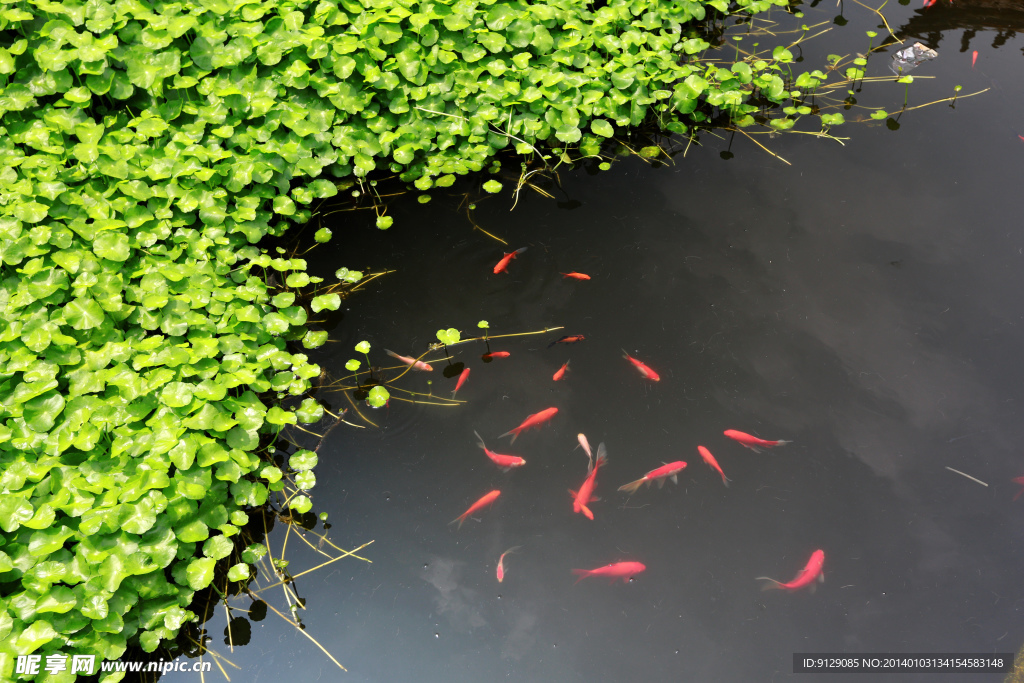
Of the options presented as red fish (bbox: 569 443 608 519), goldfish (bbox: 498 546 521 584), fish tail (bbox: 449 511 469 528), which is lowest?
goldfish (bbox: 498 546 521 584)

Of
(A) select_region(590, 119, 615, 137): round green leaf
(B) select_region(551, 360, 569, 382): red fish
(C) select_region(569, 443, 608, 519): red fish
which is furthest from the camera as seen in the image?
(A) select_region(590, 119, 615, 137): round green leaf

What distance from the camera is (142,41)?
349cm

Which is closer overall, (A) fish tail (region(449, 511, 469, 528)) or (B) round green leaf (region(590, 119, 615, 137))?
(A) fish tail (region(449, 511, 469, 528))

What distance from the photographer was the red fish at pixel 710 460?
268 centimetres

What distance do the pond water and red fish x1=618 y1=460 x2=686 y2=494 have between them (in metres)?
0.04

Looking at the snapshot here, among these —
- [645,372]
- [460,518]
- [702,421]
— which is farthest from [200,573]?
[702,421]

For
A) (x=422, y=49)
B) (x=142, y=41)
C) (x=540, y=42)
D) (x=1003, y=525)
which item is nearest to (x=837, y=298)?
(x=1003, y=525)

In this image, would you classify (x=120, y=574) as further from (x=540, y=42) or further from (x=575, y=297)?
(x=540, y=42)

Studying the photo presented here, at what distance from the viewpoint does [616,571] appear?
2.49 metres

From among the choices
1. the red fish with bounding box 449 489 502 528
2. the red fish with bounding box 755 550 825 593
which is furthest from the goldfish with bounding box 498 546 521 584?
the red fish with bounding box 755 550 825 593

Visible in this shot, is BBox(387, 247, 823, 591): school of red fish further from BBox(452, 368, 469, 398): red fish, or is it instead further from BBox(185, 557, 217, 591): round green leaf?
BBox(185, 557, 217, 591): round green leaf

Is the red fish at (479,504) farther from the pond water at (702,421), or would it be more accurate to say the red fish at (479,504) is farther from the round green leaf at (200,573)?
the round green leaf at (200,573)

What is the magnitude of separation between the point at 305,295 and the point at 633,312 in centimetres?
165

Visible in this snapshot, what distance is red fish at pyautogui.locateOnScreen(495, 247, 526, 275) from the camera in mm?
3393
